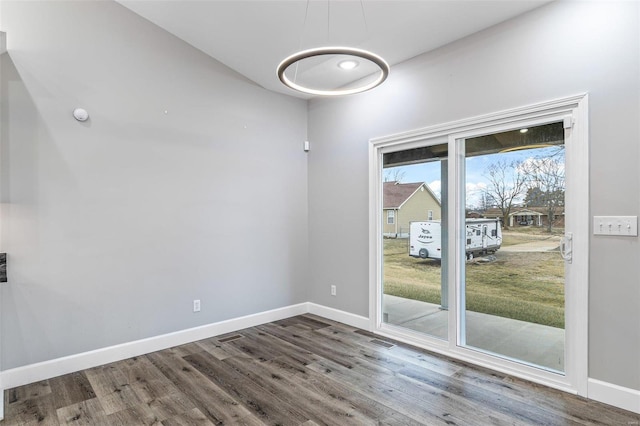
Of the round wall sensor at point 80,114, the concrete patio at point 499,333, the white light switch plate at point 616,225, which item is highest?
the round wall sensor at point 80,114

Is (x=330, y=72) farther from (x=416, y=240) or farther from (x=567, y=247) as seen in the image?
(x=567, y=247)

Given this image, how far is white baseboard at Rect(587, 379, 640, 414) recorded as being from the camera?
2.32 metres

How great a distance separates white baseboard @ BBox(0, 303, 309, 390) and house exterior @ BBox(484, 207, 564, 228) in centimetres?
284

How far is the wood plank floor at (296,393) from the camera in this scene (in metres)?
2.32

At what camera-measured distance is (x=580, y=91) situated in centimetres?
255

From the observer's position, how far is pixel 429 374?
9.61ft

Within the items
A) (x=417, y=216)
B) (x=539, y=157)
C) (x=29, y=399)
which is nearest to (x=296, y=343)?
(x=417, y=216)

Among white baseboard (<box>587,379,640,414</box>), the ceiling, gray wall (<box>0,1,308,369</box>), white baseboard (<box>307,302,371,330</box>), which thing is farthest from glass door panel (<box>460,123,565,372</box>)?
gray wall (<box>0,1,308,369</box>)

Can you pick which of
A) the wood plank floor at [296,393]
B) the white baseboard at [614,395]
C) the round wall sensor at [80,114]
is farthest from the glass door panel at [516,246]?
the round wall sensor at [80,114]

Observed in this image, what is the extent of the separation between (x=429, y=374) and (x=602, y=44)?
282 cm

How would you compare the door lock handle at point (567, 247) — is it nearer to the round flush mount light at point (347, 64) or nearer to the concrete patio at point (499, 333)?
the concrete patio at point (499, 333)

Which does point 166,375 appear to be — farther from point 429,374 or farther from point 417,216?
point 417,216

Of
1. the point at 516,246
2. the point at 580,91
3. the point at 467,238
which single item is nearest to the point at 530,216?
the point at 516,246

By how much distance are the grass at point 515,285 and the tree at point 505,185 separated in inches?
10.3
